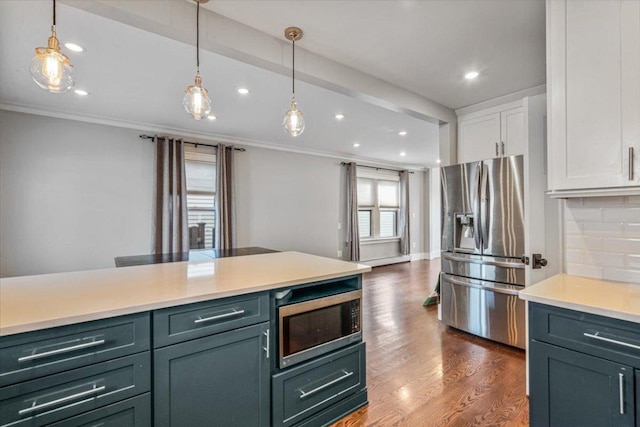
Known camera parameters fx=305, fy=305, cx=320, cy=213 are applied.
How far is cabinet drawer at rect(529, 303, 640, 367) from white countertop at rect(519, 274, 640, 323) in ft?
0.12

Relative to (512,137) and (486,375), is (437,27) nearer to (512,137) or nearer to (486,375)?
(512,137)

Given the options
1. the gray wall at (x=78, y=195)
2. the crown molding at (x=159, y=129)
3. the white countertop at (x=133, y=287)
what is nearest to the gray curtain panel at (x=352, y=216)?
the crown molding at (x=159, y=129)

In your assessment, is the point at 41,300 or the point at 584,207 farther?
the point at 584,207

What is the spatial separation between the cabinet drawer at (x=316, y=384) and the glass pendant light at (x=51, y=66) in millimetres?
1897

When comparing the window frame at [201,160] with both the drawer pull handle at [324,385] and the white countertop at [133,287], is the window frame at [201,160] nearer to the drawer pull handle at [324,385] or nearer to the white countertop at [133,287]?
the white countertop at [133,287]

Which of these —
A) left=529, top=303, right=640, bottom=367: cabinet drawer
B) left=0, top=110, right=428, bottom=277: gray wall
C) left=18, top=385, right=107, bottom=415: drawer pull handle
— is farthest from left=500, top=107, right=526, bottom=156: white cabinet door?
left=0, top=110, right=428, bottom=277: gray wall

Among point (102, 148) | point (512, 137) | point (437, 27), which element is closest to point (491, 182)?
point (512, 137)

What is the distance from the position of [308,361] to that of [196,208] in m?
3.83

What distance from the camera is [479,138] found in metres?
3.43

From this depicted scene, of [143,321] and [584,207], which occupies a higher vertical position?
[584,207]

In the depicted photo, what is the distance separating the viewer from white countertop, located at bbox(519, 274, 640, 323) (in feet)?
4.12

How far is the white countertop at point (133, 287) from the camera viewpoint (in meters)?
1.13

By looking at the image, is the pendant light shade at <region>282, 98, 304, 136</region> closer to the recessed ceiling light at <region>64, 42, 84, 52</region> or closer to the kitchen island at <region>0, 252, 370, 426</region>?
the kitchen island at <region>0, 252, 370, 426</region>

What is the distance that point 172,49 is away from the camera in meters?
2.38
